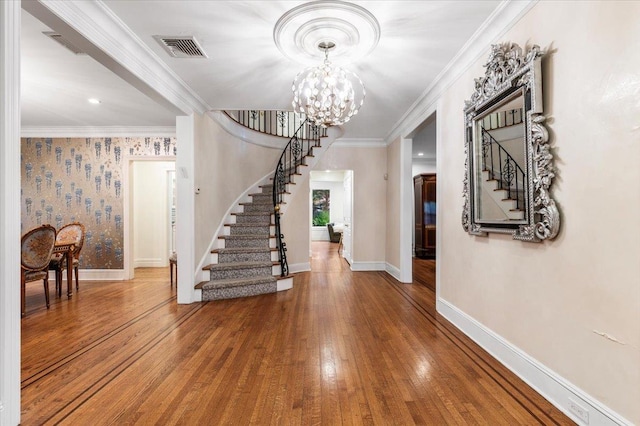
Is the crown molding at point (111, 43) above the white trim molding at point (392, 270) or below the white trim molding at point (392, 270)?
above

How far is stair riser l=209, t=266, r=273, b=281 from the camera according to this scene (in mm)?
4766

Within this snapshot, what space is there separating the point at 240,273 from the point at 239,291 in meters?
0.38

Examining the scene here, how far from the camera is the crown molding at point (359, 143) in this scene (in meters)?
6.53

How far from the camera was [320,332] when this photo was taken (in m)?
3.18

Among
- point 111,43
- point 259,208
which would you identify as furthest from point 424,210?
point 111,43

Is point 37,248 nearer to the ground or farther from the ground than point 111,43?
nearer to the ground

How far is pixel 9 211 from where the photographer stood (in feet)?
5.57

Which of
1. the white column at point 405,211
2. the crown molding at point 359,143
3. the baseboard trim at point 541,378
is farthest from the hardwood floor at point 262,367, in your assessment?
the crown molding at point 359,143

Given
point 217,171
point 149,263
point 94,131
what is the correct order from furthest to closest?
point 149,263 → point 94,131 → point 217,171

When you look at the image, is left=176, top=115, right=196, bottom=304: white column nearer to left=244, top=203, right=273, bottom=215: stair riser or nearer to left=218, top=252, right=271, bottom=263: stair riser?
left=218, top=252, right=271, bottom=263: stair riser

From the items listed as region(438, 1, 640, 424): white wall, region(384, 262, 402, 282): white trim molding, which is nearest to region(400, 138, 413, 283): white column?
region(384, 262, 402, 282): white trim molding

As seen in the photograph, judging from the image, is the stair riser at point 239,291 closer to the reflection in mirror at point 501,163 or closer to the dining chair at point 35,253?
the dining chair at point 35,253

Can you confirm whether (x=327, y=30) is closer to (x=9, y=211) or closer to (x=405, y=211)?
(x=9, y=211)

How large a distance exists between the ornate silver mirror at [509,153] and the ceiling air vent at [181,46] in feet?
8.56
